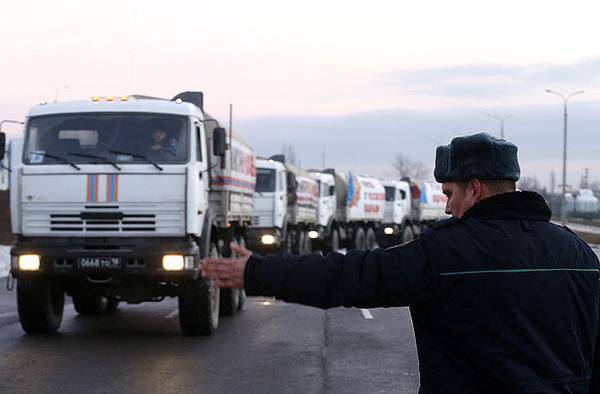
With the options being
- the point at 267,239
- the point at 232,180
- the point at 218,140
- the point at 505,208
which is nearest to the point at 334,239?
the point at 267,239

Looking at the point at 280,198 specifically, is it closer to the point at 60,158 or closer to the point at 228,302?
the point at 228,302

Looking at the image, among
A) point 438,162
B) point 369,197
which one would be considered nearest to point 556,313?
point 438,162

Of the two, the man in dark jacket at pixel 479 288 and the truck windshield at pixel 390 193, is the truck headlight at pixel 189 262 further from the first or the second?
the truck windshield at pixel 390 193

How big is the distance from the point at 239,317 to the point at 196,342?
3.25 metres

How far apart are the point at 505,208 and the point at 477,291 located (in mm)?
301

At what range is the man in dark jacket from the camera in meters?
2.90

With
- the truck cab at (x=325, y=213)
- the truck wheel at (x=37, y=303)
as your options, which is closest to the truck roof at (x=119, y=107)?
the truck wheel at (x=37, y=303)

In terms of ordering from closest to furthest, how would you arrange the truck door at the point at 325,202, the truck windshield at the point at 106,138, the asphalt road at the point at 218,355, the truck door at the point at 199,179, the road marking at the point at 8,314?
the asphalt road at the point at 218,355 → the truck door at the point at 199,179 → the truck windshield at the point at 106,138 → the road marking at the point at 8,314 → the truck door at the point at 325,202

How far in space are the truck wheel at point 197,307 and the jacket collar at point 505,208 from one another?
9.15 metres

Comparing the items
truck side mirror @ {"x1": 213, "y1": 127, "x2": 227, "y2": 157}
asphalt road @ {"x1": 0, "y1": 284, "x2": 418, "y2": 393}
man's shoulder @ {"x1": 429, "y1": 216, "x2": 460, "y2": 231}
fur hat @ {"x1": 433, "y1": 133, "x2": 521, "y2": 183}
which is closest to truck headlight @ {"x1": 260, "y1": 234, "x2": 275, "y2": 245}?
asphalt road @ {"x1": 0, "y1": 284, "x2": 418, "y2": 393}

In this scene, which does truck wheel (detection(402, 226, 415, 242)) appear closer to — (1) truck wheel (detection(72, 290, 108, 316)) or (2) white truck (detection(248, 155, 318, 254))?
(2) white truck (detection(248, 155, 318, 254))

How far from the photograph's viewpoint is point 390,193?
43.8 m

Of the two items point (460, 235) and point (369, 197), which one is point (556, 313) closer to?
point (460, 235)

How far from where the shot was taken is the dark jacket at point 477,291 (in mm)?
2902
